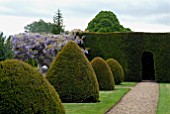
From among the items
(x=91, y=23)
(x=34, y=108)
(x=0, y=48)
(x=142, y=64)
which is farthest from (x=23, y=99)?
(x=91, y=23)

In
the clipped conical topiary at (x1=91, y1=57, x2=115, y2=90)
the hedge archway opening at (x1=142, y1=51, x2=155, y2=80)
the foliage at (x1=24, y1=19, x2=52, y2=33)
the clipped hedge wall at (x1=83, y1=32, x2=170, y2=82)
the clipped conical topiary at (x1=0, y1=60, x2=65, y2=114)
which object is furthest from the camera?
the foliage at (x1=24, y1=19, x2=52, y2=33)

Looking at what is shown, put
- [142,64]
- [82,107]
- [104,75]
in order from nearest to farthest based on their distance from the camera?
[82,107], [104,75], [142,64]

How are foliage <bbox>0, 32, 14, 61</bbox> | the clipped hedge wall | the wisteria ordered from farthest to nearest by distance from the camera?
the wisteria
the clipped hedge wall
foliage <bbox>0, 32, 14, 61</bbox>

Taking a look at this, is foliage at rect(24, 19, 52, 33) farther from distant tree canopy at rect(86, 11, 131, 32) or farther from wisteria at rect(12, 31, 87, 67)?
wisteria at rect(12, 31, 87, 67)

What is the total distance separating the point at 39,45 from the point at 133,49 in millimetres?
7107

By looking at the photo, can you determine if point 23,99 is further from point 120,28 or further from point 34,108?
point 120,28

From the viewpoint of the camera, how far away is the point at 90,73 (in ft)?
40.4

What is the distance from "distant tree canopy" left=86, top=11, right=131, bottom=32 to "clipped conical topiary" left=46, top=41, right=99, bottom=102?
3110 centimetres

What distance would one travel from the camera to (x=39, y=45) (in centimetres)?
2856

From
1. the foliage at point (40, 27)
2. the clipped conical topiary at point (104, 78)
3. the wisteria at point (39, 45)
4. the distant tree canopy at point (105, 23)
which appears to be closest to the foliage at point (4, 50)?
the clipped conical topiary at point (104, 78)

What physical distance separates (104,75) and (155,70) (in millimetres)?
10551

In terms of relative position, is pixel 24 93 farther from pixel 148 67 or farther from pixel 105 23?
pixel 105 23

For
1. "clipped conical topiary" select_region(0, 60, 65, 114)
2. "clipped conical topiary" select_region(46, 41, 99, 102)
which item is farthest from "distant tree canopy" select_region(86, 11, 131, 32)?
"clipped conical topiary" select_region(0, 60, 65, 114)

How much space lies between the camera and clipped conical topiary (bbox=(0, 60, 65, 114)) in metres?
5.84
